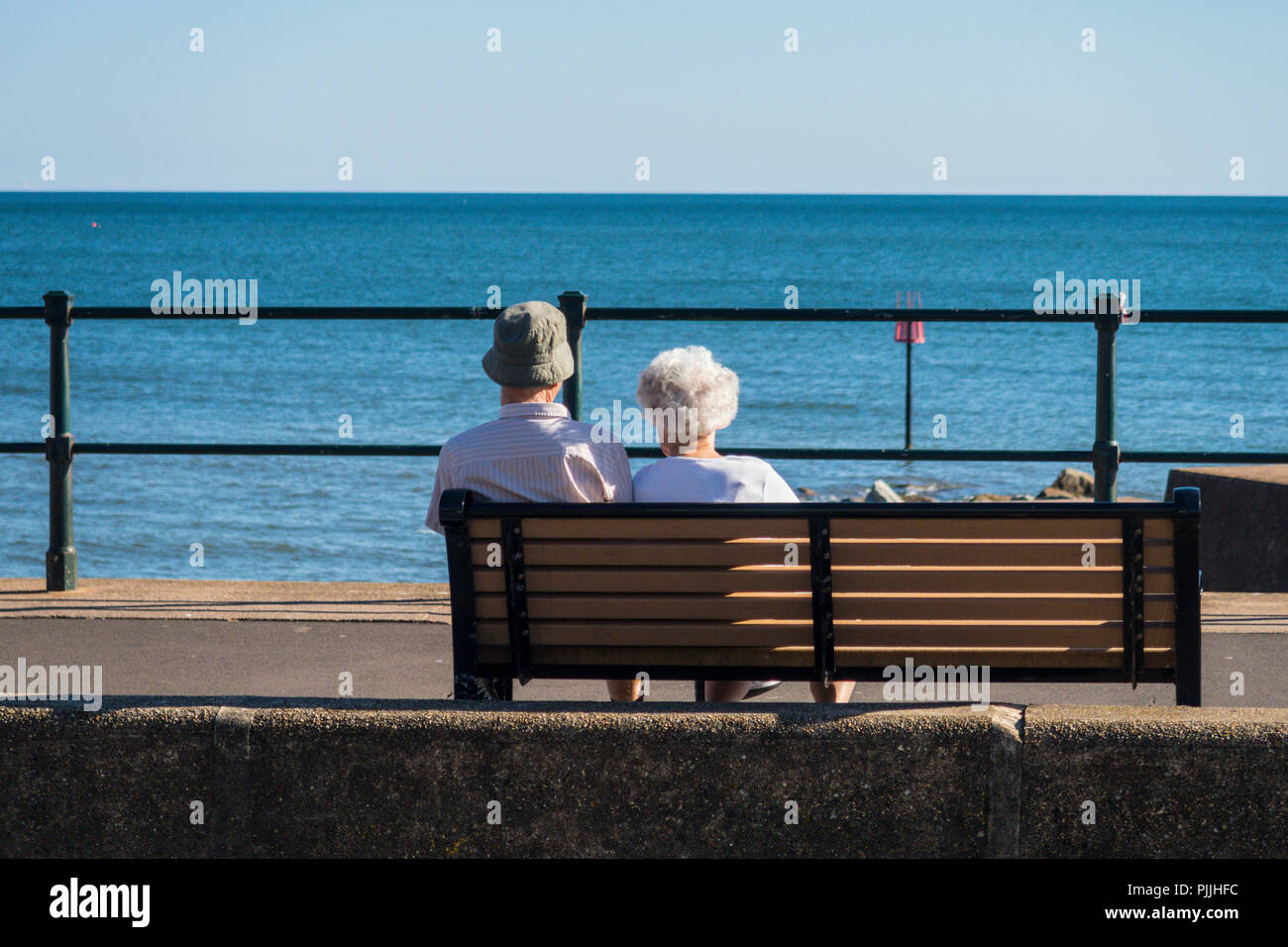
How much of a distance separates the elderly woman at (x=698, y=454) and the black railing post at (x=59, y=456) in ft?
11.2

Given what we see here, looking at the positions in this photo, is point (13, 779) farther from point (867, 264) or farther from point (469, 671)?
point (867, 264)

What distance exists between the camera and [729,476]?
3650 mm

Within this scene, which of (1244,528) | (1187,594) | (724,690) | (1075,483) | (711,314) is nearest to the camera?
(1187,594)

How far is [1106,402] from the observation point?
6355 millimetres

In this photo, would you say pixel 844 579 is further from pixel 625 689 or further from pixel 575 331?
pixel 575 331

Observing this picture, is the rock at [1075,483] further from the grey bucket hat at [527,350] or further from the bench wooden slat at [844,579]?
the bench wooden slat at [844,579]

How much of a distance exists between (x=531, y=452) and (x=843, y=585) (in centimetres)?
85

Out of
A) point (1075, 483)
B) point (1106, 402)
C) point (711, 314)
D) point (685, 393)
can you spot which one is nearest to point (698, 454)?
point (685, 393)

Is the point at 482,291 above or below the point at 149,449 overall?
above

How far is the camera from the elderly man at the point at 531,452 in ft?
12.1

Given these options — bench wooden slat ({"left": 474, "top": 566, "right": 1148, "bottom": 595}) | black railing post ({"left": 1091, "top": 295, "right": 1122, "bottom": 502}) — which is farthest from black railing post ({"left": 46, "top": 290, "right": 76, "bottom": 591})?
black railing post ({"left": 1091, "top": 295, "right": 1122, "bottom": 502})

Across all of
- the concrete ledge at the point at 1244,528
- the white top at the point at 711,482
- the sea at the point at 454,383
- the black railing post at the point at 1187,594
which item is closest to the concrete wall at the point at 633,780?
the black railing post at the point at 1187,594
